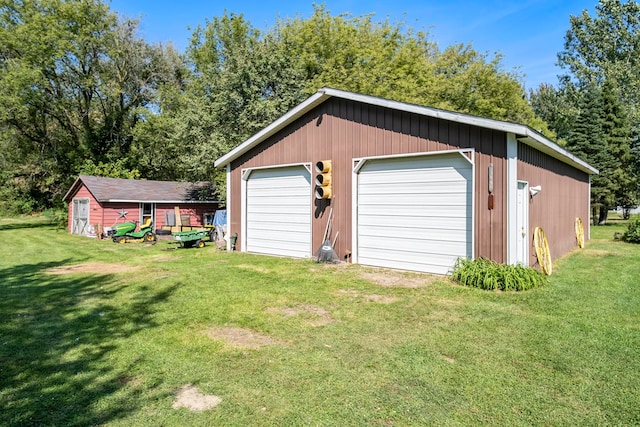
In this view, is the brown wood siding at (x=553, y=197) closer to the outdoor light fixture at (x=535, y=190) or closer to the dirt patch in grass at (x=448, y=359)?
the outdoor light fixture at (x=535, y=190)

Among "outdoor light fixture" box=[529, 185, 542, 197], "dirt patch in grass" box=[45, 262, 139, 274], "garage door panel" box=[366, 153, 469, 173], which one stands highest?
"garage door panel" box=[366, 153, 469, 173]

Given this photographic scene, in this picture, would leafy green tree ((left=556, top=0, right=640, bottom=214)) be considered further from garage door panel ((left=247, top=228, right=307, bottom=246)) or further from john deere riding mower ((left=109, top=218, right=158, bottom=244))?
john deere riding mower ((left=109, top=218, right=158, bottom=244))

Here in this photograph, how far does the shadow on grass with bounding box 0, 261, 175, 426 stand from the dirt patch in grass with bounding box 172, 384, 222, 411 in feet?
1.11

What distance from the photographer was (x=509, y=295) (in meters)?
6.18

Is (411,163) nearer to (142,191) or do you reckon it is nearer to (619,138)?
(142,191)

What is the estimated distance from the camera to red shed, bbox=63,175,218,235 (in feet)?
58.7

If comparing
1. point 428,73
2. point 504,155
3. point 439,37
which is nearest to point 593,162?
point 428,73

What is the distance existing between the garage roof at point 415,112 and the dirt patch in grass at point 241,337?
5.43 metres

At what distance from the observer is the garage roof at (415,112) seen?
6.87 m

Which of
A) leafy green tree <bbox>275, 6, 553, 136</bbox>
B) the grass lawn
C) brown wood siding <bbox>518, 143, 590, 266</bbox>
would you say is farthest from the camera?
leafy green tree <bbox>275, 6, 553, 136</bbox>

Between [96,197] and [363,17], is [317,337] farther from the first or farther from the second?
[363,17]

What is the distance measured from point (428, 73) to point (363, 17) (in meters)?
6.11

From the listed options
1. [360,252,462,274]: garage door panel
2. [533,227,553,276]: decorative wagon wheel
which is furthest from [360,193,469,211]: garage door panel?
[533,227,553,276]: decorative wagon wheel

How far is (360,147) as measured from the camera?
9.16 metres
